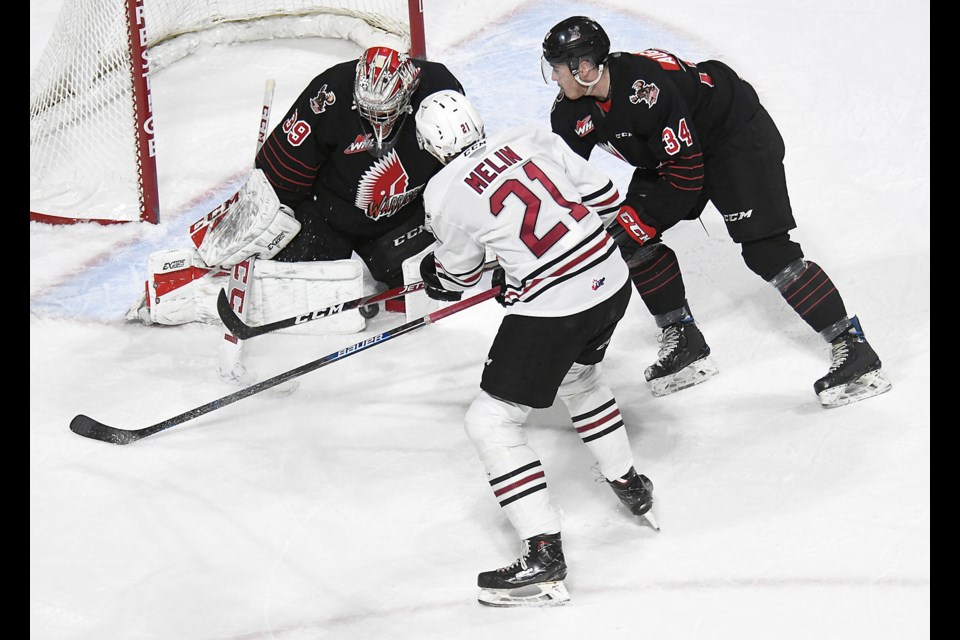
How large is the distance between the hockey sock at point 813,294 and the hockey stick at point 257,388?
813 mm

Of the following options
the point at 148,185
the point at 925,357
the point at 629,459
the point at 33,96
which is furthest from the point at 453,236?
the point at 33,96

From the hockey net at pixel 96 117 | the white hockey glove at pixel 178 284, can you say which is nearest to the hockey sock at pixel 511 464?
the white hockey glove at pixel 178 284

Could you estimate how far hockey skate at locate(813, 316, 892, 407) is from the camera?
3211 millimetres

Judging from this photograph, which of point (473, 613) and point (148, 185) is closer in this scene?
point (473, 613)

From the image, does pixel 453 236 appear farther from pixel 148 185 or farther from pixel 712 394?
pixel 148 185

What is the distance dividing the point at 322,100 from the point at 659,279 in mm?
1094

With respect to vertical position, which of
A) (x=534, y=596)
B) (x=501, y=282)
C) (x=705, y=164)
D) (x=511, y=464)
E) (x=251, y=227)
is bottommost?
(x=534, y=596)

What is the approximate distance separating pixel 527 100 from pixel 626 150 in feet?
4.93

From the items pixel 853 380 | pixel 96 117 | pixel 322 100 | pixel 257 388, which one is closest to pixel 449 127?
pixel 322 100

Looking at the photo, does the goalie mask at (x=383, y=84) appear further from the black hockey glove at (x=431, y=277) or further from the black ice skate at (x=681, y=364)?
the black ice skate at (x=681, y=364)

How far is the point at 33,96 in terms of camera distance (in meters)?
4.30

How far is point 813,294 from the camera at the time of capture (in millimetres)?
3246

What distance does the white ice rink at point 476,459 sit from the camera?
270 centimetres

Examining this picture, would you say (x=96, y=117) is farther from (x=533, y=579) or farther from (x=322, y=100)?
(x=533, y=579)
